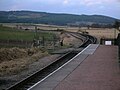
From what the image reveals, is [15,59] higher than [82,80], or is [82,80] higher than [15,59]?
[82,80]

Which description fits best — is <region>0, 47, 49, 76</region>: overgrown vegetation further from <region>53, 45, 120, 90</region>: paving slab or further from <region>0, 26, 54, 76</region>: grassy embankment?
<region>53, 45, 120, 90</region>: paving slab

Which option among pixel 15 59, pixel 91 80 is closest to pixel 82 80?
pixel 91 80

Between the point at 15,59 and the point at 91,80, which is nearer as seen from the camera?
the point at 91,80

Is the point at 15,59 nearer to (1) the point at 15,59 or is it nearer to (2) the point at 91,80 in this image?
(1) the point at 15,59

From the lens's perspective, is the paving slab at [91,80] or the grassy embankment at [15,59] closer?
the paving slab at [91,80]

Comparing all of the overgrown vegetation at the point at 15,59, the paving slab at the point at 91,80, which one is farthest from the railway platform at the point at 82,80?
the overgrown vegetation at the point at 15,59

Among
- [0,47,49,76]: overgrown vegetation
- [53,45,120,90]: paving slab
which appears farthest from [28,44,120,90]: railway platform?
[0,47,49,76]: overgrown vegetation

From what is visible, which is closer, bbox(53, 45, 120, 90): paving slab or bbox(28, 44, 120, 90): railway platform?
bbox(53, 45, 120, 90): paving slab

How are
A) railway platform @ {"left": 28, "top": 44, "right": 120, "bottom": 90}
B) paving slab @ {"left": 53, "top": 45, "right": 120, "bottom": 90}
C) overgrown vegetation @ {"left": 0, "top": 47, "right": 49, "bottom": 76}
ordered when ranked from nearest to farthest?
1. paving slab @ {"left": 53, "top": 45, "right": 120, "bottom": 90}
2. railway platform @ {"left": 28, "top": 44, "right": 120, "bottom": 90}
3. overgrown vegetation @ {"left": 0, "top": 47, "right": 49, "bottom": 76}

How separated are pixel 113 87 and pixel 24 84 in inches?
162

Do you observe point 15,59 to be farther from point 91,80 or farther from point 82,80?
point 91,80

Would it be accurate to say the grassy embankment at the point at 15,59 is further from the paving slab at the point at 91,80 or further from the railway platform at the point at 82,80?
the paving slab at the point at 91,80

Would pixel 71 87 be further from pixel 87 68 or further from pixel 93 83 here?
pixel 87 68

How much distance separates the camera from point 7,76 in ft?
64.1
